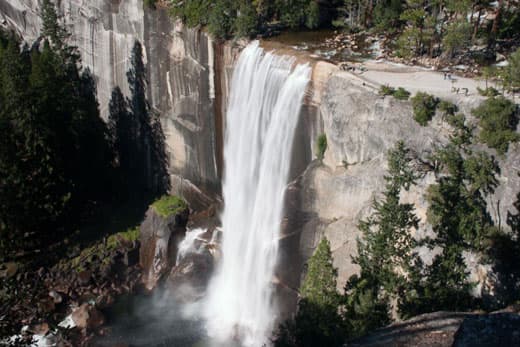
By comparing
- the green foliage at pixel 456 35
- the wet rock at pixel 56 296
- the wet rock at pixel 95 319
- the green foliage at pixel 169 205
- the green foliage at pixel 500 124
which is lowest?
the wet rock at pixel 95 319

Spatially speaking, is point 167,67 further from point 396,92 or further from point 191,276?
point 396,92

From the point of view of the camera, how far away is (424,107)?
24.7 meters

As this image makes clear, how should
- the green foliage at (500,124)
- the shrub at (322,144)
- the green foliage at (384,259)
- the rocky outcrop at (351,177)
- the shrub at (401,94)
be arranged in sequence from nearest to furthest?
1. the green foliage at (384,259)
2. the green foliage at (500,124)
3. the rocky outcrop at (351,177)
4. the shrub at (401,94)
5. the shrub at (322,144)

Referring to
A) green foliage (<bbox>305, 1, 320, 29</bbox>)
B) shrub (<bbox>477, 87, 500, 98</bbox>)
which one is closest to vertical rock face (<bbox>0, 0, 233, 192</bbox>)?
green foliage (<bbox>305, 1, 320, 29</bbox>)

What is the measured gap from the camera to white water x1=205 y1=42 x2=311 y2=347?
100 ft

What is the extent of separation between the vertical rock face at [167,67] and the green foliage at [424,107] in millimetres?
13621

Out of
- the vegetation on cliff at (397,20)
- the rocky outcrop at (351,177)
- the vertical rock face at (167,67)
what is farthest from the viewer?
the vertical rock face at (167,67)

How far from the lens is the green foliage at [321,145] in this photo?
2930 centimetres

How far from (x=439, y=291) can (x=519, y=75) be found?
32.1 feet

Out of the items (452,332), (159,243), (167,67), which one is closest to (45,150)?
(159,243)

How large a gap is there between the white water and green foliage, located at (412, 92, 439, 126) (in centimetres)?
646

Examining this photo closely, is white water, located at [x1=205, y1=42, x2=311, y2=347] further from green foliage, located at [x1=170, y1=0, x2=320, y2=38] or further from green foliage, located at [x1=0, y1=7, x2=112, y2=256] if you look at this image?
green foliage, located at [x1=0, y1=7, x2=112, y2=256]

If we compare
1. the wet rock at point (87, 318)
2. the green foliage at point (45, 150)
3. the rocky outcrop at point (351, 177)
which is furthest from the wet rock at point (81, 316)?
the rocky outcrop at point (351, 177)

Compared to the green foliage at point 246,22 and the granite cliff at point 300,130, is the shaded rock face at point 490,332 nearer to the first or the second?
the granite cliff at point 300,130
